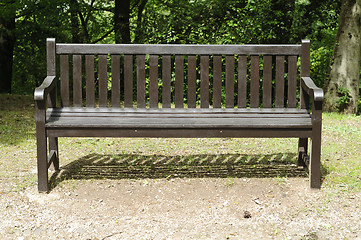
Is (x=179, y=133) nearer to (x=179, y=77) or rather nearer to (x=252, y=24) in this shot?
(x=179, y=77)

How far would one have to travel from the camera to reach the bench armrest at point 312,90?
4.22 m

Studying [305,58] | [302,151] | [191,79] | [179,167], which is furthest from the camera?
[179,167]

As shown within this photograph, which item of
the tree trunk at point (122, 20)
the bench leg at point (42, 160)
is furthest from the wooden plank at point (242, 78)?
the tree trunk at point (122, 20)

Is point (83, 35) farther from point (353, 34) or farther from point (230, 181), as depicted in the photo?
point (230, 181)

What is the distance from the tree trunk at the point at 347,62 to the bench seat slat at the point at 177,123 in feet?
15.8

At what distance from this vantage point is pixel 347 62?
8.89m

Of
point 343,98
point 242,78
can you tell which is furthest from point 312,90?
point 343,98

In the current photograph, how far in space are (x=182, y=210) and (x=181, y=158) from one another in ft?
5.50

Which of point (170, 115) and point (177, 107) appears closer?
point (170, 115)

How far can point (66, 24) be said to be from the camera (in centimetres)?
1516

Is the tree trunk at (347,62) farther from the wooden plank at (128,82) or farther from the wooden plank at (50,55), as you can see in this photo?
the wooden plank at (50,55)

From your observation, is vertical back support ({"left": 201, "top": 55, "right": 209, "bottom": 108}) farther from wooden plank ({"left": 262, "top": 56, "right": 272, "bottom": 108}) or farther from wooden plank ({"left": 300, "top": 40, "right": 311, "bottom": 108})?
wooden plank ({"left": 300, "top": 40, "right": 311, "bottom": 108})

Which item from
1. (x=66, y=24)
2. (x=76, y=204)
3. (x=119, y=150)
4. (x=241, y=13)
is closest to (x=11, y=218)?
(x=76, y=204)

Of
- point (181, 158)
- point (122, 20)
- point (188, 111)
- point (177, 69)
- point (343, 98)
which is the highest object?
point (122, 20)
